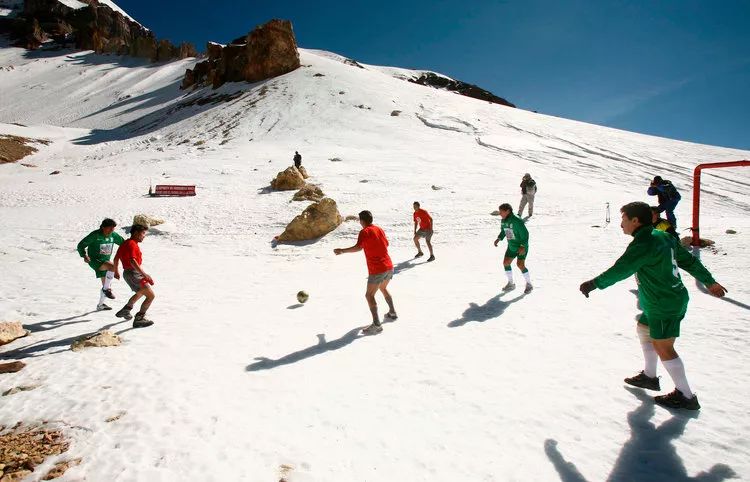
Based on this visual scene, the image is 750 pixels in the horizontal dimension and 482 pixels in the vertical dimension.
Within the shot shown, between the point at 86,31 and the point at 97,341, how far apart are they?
14738 cm

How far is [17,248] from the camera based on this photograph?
44.0 ft

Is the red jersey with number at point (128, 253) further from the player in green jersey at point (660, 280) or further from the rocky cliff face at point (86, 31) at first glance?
the rocky cliff face at point (86, 31)

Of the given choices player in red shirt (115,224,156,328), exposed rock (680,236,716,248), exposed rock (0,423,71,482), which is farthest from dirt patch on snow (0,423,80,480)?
exposed rock (680,236,716,248)

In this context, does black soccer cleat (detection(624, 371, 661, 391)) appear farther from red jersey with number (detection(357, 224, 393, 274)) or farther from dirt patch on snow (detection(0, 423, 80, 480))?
dirt patch on snow (detection(0, 423, 80, 480))

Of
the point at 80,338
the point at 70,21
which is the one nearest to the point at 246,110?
the point at 80,338

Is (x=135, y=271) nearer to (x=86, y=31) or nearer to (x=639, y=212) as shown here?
(x=639, y=212)

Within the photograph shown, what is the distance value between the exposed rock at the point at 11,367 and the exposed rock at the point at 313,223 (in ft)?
31.5

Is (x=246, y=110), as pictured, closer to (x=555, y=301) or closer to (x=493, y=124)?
(x=493, y=124)

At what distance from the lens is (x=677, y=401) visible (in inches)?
152

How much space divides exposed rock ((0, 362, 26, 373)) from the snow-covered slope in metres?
0.14

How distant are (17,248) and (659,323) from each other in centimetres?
1892

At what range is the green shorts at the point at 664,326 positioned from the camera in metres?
3.70

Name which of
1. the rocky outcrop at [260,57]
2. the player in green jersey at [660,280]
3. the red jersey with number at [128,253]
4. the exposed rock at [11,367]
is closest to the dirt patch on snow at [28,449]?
the exposed rock at [11,367]

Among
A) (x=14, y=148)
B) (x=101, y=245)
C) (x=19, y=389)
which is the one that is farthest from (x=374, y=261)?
(x=14, y=148)
